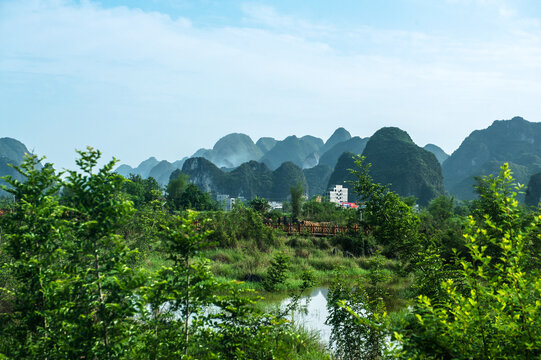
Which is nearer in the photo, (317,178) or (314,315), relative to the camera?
(314,315)

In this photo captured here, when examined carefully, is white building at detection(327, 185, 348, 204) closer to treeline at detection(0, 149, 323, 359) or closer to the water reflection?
the water reflection

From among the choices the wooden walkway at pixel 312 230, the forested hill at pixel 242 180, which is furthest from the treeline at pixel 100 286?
the forested hill at pixel 242 180

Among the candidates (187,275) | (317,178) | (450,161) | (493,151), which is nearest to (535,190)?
(493,151)

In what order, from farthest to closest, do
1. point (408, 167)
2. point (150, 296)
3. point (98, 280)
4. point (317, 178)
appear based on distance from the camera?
point (317, 178) → point (408, 167) → point (150, 296) → point (98, 280)

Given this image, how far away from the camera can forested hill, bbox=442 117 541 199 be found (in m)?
132

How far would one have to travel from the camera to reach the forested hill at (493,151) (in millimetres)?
131500

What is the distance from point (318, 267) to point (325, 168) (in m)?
174

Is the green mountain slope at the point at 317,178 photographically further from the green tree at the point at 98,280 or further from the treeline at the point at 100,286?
the green tree at the point at 98,280

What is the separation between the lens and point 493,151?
148000 mm

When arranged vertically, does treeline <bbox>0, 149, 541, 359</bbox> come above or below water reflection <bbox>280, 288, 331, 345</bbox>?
above

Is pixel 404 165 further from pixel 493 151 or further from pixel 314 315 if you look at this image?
pixel 314 315

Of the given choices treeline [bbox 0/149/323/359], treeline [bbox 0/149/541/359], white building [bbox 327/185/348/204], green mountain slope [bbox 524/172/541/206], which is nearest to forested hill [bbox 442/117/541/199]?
white building [bbox 327/185/348/204]

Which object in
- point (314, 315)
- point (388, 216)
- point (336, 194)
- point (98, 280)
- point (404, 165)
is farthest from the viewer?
point (336, 194)

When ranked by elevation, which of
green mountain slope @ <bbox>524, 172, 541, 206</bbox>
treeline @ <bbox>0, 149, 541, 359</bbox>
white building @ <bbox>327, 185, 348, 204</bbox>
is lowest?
white building @ <bbox>327, 185, 348, 204</bbox>
